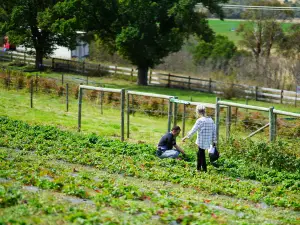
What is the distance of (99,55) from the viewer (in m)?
60.8

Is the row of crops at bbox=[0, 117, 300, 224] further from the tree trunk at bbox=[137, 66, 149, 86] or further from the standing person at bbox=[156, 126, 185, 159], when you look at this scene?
the tree trunk at bbox=[137, 66, 149, 86]

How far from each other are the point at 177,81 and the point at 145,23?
7065 mm

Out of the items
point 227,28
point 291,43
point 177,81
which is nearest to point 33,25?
point 177,81

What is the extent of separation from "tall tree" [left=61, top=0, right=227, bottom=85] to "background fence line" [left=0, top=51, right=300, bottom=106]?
3.59 m

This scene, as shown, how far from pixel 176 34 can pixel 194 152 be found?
80.7 feet

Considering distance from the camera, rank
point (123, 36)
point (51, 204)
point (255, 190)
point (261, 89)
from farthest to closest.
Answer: point (261, 89), point (123, 36), point (255, 190), point (51, 204)

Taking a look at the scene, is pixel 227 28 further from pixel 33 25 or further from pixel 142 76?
pixel 33 25

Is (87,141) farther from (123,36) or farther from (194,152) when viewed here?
(123,36)

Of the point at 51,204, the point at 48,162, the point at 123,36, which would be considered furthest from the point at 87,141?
the point at 123,36

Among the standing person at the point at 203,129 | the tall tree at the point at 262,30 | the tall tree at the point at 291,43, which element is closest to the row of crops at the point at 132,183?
the standing person at the point at 203,129

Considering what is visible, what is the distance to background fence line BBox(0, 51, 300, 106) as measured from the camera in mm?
44219

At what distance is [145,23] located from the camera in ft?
141

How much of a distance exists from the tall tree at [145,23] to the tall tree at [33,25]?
2377 millimetres

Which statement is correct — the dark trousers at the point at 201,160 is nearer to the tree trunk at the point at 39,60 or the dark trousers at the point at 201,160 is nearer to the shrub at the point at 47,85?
the shrub at the point at 47,85
